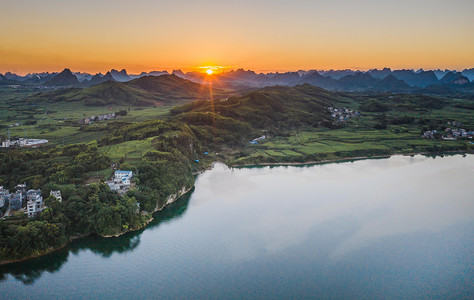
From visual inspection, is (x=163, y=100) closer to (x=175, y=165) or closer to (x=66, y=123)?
(x=66, y=123)

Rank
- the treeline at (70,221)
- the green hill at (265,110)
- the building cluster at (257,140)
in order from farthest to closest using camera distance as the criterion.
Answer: the green hill at (265,110)
the building cluster at (257,140)
the treeline at (70,221)

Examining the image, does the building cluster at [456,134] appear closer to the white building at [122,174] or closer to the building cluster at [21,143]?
the white building at [122,174]

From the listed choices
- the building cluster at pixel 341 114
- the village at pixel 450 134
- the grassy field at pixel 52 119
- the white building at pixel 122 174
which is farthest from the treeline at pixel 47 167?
the building cluster at pixel 341 114

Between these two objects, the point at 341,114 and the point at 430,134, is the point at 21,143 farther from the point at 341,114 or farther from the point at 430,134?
the point at 430,134

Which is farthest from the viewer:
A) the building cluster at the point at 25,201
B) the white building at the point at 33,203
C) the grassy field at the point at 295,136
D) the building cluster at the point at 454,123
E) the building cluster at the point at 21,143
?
the building cluster at the point at 454,123

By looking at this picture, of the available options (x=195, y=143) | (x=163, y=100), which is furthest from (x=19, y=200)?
(x=163, y=100)

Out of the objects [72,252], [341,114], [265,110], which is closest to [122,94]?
[265,110]
